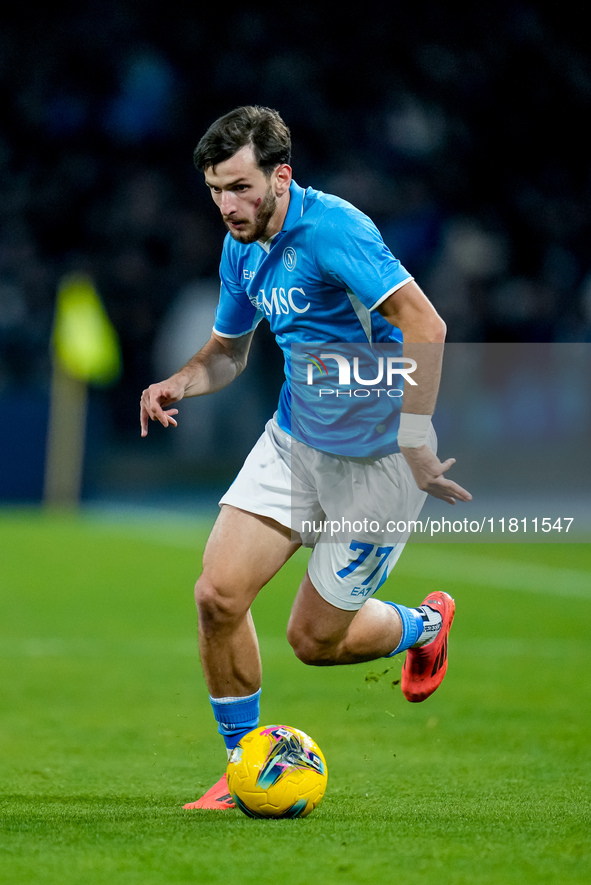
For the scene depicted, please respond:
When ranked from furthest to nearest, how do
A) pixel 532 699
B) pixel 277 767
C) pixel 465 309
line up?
pixel 465 309, pixel 532 699, pixel 277 767

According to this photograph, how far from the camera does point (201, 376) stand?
463 centimetres

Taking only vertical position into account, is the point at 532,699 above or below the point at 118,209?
below

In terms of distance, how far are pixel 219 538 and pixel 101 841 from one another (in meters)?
1.17

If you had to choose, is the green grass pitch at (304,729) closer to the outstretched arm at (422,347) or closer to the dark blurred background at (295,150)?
the outstretched arm at (422,347)

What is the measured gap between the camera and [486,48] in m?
20.5

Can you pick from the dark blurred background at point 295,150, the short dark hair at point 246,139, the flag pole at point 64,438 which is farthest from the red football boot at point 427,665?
the dark blurred background at point 295,150

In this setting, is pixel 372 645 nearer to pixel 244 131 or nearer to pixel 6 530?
pixel 244 131

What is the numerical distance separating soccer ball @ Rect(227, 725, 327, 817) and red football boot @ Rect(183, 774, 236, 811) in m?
0.14

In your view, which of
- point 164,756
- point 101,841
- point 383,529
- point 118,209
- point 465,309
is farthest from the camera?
point 118,209

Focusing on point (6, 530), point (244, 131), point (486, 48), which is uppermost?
point (486, 48)

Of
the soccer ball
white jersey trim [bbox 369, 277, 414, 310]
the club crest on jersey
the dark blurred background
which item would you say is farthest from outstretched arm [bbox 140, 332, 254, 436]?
the dark blurred background

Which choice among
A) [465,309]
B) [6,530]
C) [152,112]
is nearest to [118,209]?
[152,112]

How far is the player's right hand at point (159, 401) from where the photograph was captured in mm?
4185

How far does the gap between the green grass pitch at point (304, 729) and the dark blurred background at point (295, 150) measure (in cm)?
801
